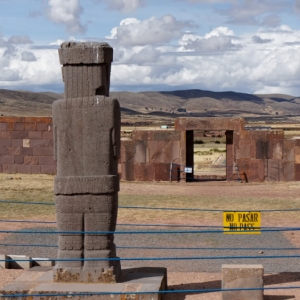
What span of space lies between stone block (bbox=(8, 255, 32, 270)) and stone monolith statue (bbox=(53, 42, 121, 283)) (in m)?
2.04

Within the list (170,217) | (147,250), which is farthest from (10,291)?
(170,217)

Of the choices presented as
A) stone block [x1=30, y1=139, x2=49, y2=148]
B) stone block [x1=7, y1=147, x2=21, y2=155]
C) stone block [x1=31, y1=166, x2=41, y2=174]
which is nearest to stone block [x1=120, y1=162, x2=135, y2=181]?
stone block [x1=30, y1=139, x2=49, y2=148]

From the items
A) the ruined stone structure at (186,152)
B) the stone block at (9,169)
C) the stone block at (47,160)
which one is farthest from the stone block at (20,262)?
the stone block at (9,169)

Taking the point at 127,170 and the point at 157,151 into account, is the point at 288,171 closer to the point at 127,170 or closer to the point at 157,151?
the point at 157,151

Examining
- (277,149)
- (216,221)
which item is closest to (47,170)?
(277,149)

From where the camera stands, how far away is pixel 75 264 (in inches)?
360

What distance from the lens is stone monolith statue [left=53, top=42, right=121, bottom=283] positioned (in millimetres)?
9070

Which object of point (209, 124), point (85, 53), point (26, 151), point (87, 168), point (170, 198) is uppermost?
point (85, 53)

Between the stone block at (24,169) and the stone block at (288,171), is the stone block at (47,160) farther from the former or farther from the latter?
the stone block at (288,171)

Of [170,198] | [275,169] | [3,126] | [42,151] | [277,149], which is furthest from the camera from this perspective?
[3,126]

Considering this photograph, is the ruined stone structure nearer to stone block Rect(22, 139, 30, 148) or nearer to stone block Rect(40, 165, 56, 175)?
stone block Rect(40, 165, 56, 175)

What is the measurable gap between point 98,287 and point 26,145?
63.4 ft

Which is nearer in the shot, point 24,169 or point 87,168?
point 87,168

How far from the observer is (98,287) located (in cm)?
889
